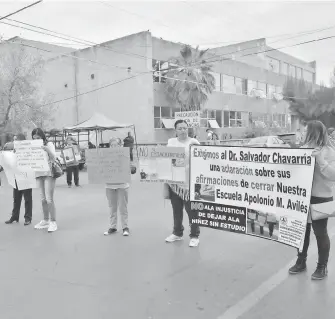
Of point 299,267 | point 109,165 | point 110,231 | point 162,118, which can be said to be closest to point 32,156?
point 109,165

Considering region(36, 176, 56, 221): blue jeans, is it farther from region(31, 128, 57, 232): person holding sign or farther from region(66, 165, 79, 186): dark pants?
region(66, 165, 79, 186): dark pants

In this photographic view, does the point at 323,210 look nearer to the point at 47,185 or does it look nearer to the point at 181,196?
the point at 181,196

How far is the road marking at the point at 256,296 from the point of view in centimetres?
341

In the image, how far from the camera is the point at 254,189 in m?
4.33

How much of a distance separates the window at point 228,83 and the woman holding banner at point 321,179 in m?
32.9

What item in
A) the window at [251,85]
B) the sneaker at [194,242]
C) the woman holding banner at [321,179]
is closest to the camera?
the woman holding banner at [321,179]

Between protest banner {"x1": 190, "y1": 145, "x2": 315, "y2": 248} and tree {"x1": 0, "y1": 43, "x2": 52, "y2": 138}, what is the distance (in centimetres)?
2205

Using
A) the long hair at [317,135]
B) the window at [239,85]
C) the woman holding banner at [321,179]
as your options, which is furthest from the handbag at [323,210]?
the window at [239,85]

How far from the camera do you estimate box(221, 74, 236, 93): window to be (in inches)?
1421

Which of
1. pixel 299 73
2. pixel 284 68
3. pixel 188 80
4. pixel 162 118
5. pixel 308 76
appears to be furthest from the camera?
pixel 308 76

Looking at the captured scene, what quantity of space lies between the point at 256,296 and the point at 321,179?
54.4 inches

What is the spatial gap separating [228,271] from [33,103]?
23.6 metres

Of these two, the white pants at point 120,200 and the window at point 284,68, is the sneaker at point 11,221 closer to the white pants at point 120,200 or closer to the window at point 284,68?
the white pants at point 120,200

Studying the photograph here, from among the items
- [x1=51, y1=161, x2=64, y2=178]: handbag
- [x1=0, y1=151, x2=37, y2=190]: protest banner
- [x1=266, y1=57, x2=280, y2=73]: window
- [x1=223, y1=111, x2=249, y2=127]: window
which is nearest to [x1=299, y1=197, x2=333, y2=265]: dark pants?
[x1=51, y1=161, x2=64, y2=178]: handbag
